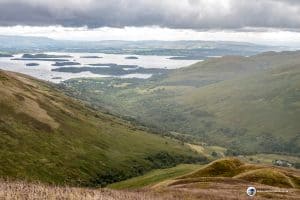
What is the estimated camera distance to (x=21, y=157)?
607 feet

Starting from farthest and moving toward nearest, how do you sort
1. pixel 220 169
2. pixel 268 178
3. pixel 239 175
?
pixel 220 169, pixel 239 175, pixel 268 178

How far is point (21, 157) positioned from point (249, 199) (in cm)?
16299

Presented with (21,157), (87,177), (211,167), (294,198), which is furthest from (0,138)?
(294,198)

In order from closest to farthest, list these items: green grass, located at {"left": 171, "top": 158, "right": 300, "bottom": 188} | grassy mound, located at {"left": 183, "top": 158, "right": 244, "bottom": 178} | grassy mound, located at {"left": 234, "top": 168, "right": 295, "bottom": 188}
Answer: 1. green grass, located at {"left": 171, "top": 158, "right": 300, "bottom": 188}
2. grassy mound, located at {"left": 234, "top": 168, "right": 295, "bottom": 188}
3. grassy mound, located at {"left": 183, "top": 158, "right": 244, "bottom": 178}

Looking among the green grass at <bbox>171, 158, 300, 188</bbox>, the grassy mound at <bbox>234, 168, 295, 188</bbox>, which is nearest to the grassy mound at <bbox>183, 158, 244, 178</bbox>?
the green grass at <bbox>171, 158, 300, 188</bbox>

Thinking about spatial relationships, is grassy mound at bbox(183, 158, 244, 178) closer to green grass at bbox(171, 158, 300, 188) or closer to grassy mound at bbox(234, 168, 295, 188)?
green grass at bbox(171, 158, 300, 188)

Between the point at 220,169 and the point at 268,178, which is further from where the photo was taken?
the point at 220,169

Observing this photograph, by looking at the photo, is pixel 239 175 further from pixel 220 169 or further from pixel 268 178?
pixel 220 169

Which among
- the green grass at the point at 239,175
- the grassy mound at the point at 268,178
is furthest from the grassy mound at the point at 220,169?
the grassy mound at the point at 268,178

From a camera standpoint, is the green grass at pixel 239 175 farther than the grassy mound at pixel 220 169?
No

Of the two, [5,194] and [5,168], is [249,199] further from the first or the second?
[5,168]

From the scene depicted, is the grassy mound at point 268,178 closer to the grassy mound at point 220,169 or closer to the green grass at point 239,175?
the green grass at point 239,175

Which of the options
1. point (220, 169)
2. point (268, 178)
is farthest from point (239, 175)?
point (220, 169)

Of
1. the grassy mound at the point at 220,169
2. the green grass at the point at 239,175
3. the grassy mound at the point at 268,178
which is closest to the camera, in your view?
the green grass at the point at 239,175
